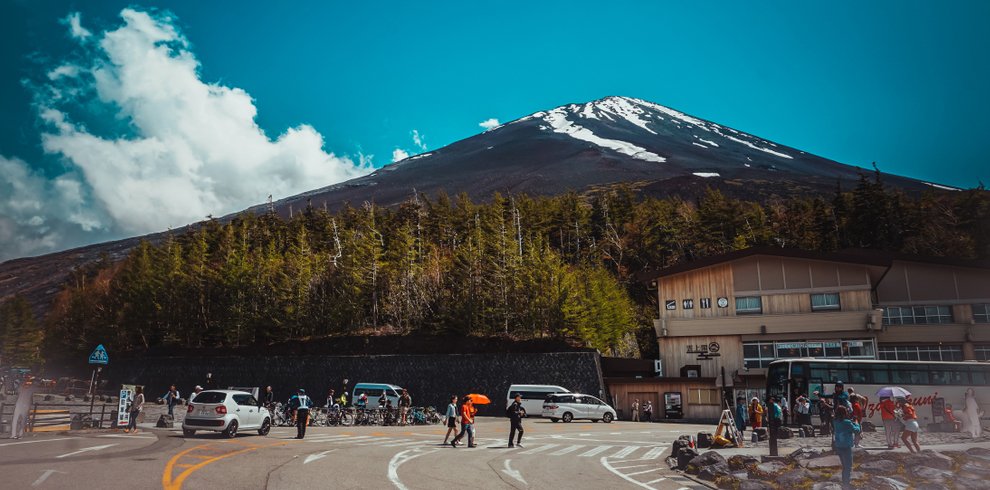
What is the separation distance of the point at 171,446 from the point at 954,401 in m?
29.6

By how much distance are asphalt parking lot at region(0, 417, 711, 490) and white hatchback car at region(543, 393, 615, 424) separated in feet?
41.4

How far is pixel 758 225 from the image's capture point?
66000mm

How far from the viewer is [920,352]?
4131 centimetres

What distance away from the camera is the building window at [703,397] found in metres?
37.2

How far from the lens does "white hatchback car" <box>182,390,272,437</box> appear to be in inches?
734

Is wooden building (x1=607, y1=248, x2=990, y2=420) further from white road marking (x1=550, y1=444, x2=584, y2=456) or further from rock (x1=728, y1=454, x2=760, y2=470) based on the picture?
rock (x1=728, y1=454, x2=760, y2=470)

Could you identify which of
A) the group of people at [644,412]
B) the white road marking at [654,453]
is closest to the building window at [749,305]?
the group of people at [644,412]

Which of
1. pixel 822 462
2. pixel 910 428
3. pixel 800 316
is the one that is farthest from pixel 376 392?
pixel 910 428

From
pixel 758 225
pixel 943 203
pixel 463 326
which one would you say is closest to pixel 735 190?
pixel 943 203

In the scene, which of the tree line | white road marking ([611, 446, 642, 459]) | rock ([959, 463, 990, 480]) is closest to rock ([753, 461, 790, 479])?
rock ([959, 463, 990, 480])

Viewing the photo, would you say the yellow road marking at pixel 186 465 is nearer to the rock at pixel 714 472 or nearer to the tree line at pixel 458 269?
the rock at pixel 714 472

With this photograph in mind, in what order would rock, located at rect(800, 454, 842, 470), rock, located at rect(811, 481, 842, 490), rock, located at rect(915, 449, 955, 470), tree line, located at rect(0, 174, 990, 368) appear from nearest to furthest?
rock, located at rect(811, 481, 842, 490), rock, located at rect(915, 449, 955, 470), rock, located at rect(800, 454, 842, 470), tree line, located at rect(0, 174, 990, 368)

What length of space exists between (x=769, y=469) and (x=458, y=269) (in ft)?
118

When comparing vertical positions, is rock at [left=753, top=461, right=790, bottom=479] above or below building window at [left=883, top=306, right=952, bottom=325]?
below
